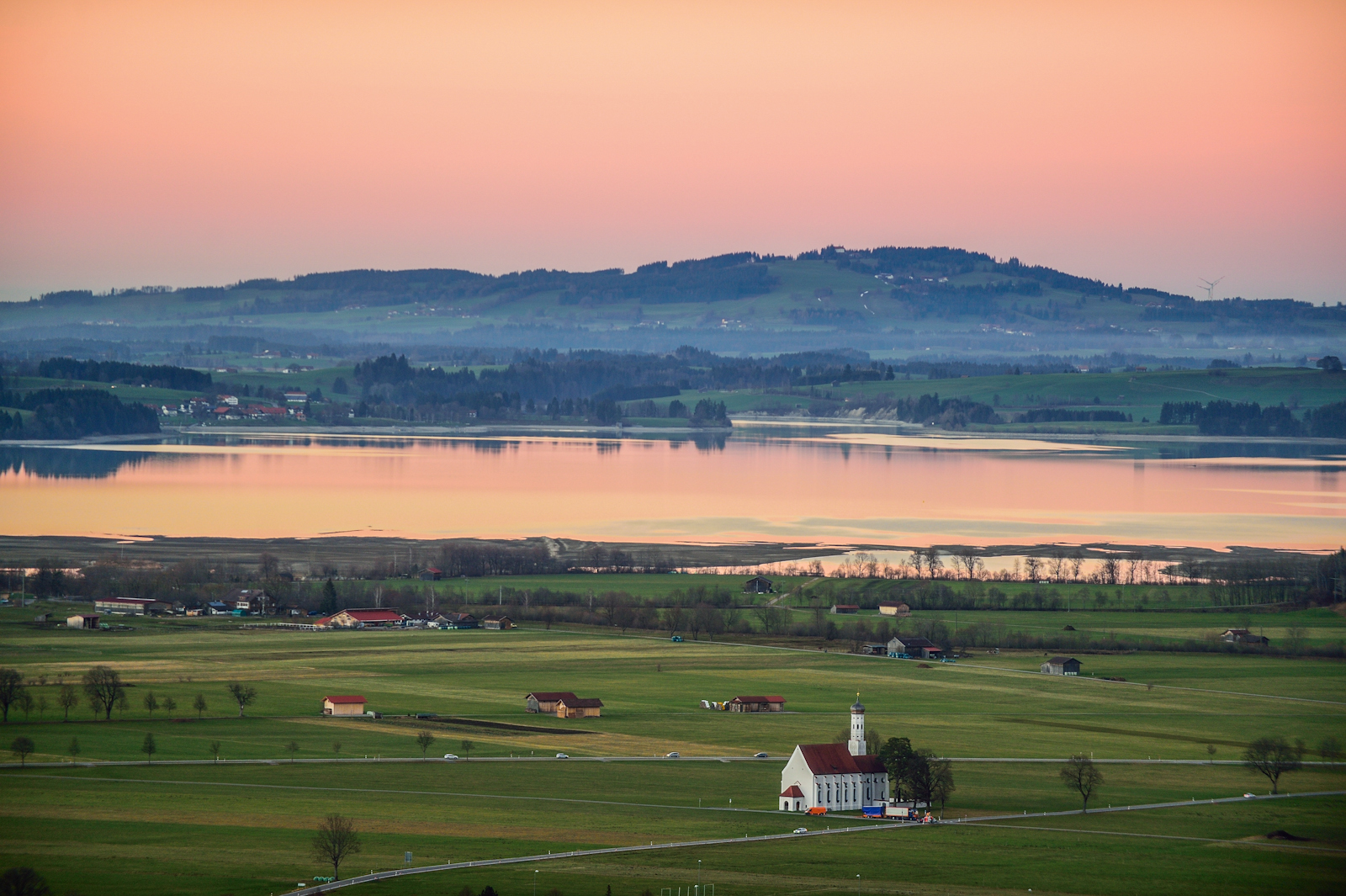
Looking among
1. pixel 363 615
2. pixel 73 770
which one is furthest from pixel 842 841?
pixel 363 615

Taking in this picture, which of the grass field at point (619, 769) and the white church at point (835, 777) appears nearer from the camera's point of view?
the grass field at point (619, 769)

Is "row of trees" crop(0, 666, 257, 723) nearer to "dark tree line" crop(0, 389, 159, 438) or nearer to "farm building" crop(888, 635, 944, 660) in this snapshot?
"farm building" crop(888, 635, 944, 660)

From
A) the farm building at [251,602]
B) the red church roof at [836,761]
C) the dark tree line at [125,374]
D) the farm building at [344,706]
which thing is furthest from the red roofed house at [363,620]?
the dark tree line at [125,374]

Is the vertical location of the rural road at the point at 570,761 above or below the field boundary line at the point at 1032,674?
above

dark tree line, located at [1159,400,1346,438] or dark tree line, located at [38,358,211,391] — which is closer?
dark tree line, located at [1159,400,1346,438]

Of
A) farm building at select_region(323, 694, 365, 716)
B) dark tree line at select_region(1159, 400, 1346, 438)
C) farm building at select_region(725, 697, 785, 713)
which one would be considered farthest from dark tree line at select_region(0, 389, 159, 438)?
farm building at select_region(725, 697, 785, 713)

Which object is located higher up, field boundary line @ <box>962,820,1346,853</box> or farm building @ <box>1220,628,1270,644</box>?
field boundary line @ <box>962,820,1346,853</box>

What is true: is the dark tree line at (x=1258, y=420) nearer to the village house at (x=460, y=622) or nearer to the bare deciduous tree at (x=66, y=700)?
the village house at (x=460, y=622)
